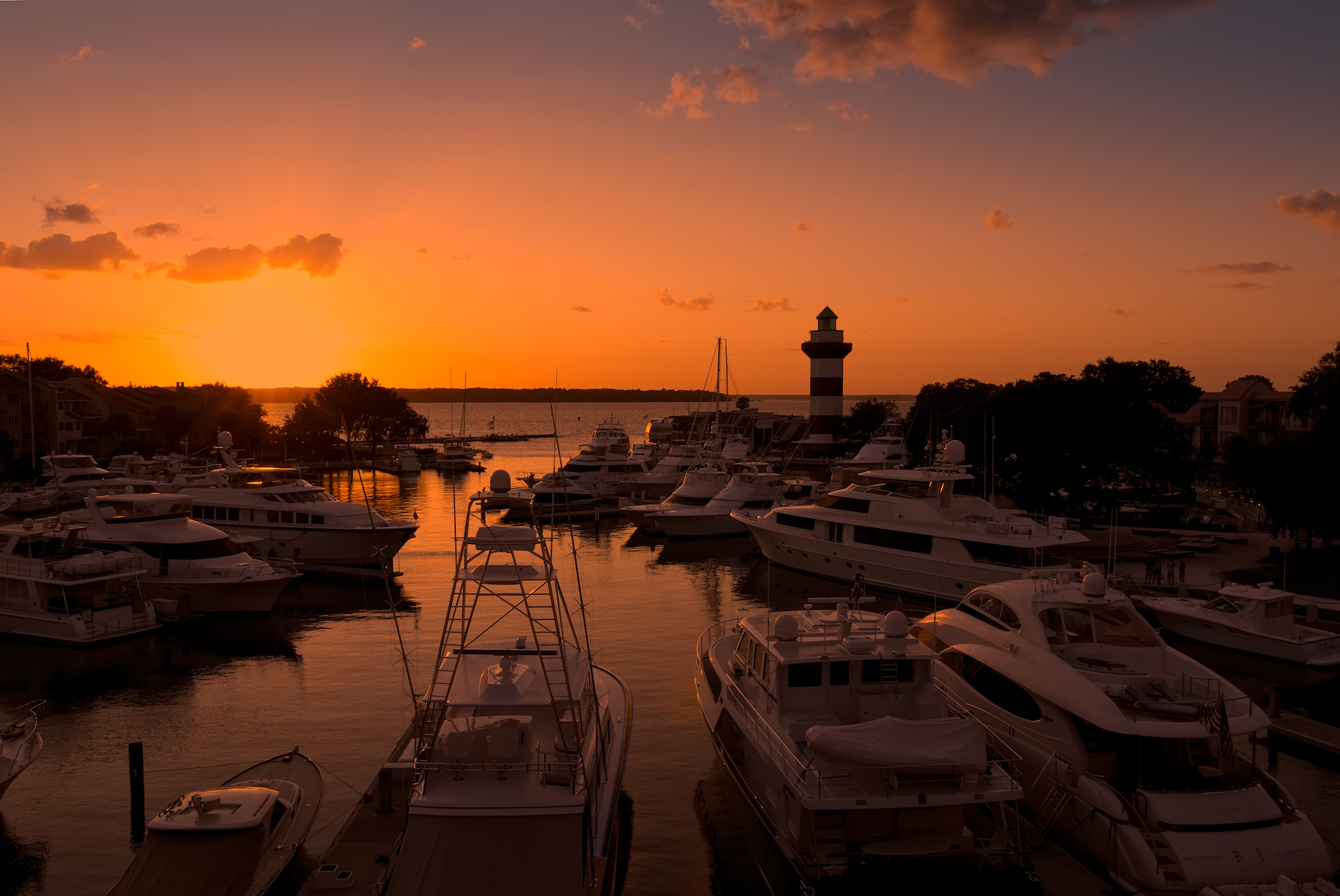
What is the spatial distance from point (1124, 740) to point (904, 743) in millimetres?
3913

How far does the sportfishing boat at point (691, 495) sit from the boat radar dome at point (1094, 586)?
31455 millimetres

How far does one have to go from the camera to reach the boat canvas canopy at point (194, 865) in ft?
32.1

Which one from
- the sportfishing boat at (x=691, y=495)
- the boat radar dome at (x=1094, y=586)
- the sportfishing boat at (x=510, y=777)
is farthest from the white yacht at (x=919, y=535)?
the sportfishing boat at (x=510, y=777)

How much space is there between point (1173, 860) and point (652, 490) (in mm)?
50336

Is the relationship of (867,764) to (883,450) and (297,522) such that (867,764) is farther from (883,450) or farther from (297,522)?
(883,450)

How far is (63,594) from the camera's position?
2506cm

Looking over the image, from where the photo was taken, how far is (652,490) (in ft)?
199

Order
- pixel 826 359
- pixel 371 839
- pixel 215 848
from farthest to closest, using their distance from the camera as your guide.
Answer: 1. pixel 826 359
2. pixel 371 839
3. pixel 215 848

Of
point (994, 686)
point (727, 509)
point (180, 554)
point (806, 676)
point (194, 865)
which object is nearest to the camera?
point (194, 865)

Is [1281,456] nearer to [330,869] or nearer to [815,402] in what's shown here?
[330,869]

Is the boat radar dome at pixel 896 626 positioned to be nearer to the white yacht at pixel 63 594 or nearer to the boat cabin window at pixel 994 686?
the boat cabin window at pixel 994 686

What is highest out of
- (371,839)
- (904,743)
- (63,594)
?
(904,743)

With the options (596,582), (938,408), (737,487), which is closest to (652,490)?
(737,487)

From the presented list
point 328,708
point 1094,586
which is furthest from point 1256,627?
point 328,708
